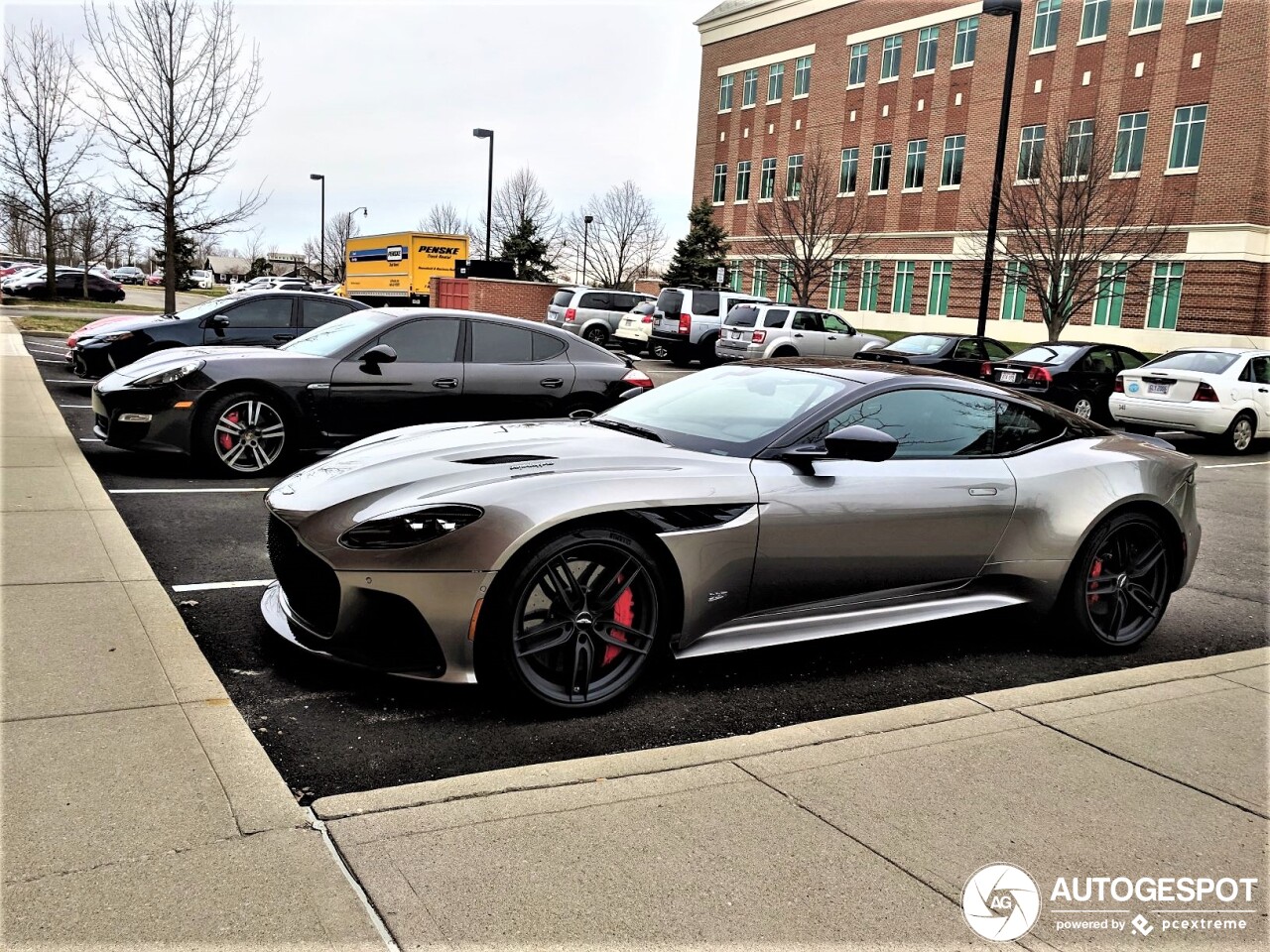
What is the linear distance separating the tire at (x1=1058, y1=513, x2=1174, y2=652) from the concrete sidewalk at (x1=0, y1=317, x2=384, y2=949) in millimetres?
3810

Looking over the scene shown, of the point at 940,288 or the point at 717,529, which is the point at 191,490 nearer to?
the point at 717,529

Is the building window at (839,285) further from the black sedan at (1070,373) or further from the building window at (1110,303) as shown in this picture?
the black sedan at (1070,373)

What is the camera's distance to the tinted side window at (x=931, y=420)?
4.71 m

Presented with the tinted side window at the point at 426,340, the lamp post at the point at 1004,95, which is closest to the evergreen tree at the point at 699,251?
the lamp post at the point at 1004,95

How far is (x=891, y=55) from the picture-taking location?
143 feet

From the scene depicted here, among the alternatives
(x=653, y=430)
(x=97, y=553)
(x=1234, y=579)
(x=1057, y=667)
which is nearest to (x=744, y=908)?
(x=653, y=430)

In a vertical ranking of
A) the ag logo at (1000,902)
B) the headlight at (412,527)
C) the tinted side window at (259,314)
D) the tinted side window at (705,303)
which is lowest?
the ag logo at (1000,902)

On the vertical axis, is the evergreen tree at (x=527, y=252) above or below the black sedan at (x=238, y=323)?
above

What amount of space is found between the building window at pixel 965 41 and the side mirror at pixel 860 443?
4092cm

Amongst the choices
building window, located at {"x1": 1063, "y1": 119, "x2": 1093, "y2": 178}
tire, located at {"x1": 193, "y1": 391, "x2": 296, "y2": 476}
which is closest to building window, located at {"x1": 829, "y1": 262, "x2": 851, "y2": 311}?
building window, located at {"x1": 1063, "y1": 119, "x2": 1093, "y2": 178}

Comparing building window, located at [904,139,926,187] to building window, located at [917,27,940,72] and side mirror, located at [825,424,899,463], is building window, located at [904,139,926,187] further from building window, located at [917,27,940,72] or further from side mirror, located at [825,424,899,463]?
side mirror, located at [825,424,899,463]

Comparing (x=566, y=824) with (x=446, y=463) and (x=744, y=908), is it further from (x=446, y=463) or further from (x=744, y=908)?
(x=446, y=463)

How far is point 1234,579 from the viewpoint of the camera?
22.9ft

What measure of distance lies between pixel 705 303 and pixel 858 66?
25453 millimetres
